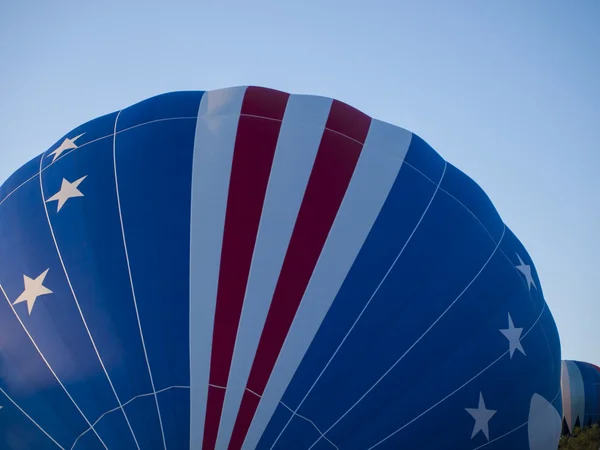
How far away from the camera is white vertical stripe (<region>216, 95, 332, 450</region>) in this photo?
20.3 feet

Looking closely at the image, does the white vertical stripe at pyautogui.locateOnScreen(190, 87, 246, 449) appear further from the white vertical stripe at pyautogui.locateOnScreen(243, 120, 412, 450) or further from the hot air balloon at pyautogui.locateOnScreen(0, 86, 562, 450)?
the white vertical stripe at pyautogui.locateOnScreen(243, 120, 412, 450)

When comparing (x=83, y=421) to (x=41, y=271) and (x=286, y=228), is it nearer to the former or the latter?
(x=41, y=271)

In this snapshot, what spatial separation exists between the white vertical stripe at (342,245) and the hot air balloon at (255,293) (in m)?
0.02

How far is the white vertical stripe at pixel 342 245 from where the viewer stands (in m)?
6.23

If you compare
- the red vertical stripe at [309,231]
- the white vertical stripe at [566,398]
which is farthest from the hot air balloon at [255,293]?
the white vertical stripe at [566,398]

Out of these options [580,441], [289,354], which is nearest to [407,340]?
[289,354]

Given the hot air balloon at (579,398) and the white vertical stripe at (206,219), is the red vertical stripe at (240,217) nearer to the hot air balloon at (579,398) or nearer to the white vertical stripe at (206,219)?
the white vertical stripe at (206,219)

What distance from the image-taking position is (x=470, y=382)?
22.9 ft

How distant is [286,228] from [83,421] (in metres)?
2.39

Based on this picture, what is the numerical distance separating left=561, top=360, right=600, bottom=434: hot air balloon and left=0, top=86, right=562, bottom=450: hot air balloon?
13571mm

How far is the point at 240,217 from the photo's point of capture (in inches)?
266

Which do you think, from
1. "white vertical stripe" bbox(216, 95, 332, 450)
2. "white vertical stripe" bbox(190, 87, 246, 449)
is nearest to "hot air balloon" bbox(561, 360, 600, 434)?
"white vertical stripe" bbox(216, 95, 332, 450)

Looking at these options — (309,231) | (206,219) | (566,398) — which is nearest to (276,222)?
(309,231)

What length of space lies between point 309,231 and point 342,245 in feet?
1.09
